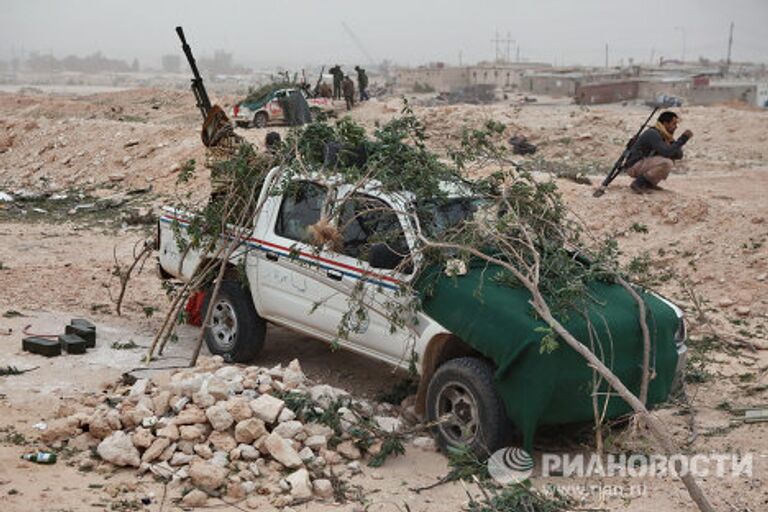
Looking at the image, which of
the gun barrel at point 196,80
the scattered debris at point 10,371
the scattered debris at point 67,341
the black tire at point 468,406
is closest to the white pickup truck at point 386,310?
the black tire at point 468,406

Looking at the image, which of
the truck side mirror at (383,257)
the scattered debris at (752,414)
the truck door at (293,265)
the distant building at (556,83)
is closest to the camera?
the truck side mirror at (383,257)

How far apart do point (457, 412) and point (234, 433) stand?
1.48 meters

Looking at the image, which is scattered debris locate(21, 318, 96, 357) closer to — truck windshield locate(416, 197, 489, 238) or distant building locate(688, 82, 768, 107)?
truck windshield locate(416, 197, 489, 238)

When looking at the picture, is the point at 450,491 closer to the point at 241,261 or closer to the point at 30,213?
the point at 241,261

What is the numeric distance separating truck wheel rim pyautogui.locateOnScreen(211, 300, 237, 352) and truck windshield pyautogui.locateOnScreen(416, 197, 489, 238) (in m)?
2.05

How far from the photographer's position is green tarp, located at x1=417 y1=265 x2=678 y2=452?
20.1ft

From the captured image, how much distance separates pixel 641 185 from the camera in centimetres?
1459

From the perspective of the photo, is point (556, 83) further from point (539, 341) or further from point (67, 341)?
point (539, 341)

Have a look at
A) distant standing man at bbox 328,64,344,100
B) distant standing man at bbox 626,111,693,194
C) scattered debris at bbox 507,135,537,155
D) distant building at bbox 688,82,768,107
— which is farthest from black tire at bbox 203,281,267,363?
distant building at bbox 688,82,768,107

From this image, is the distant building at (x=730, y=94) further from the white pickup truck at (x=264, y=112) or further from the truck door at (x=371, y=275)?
the truck door at (x=371, y=275)

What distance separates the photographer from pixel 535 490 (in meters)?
6.00

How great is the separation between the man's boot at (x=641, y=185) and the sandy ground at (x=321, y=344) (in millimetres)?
126

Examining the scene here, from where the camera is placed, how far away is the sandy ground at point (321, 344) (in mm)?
6078

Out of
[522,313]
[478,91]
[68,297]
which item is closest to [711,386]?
[522,313]
